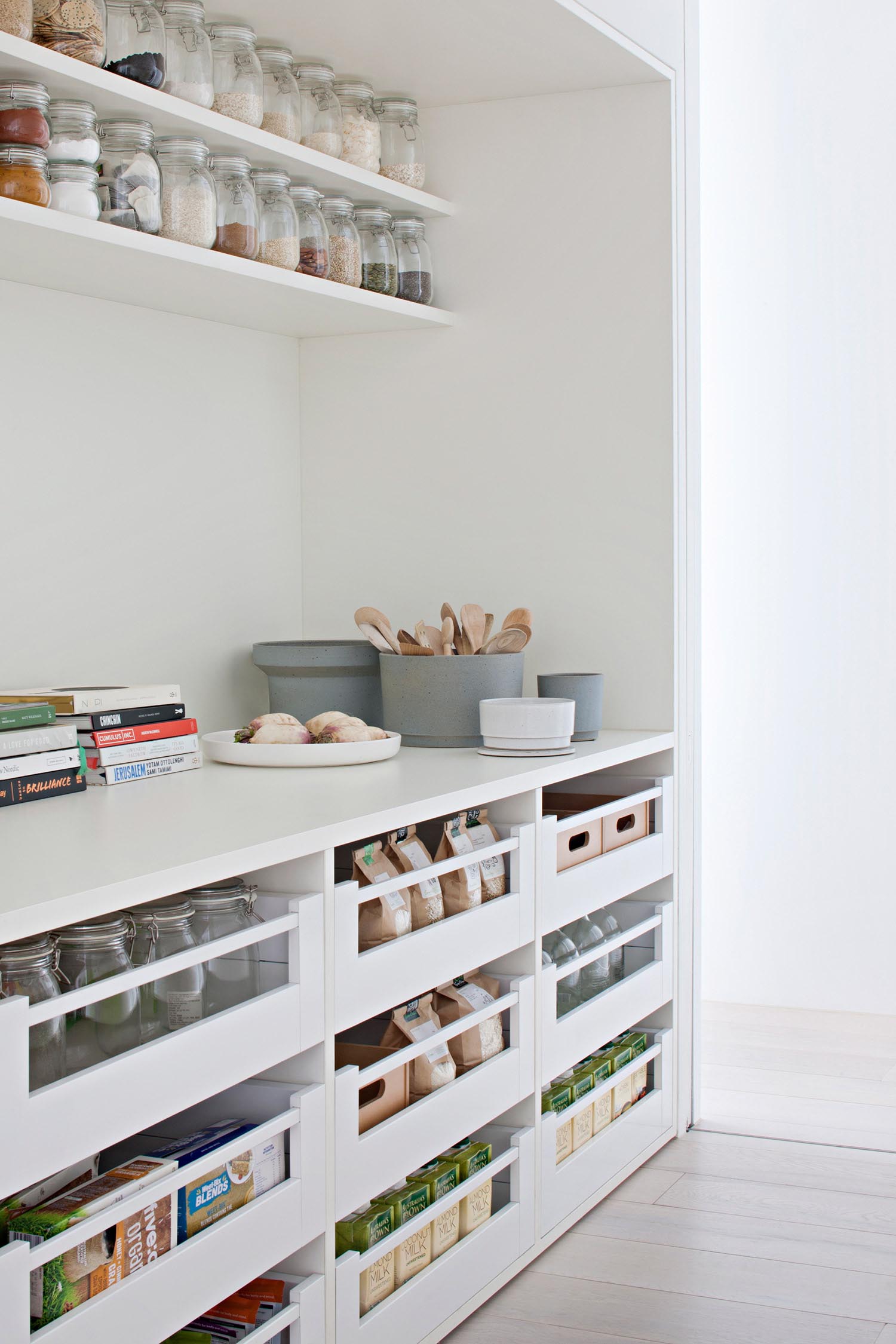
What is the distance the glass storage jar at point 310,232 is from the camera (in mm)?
2324

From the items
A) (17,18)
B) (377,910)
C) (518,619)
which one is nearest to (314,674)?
(518,619)

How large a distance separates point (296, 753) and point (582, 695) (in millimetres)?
559

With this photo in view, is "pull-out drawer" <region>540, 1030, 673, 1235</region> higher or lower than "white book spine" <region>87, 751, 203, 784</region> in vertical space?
lower

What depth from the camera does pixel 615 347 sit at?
8.45 feet

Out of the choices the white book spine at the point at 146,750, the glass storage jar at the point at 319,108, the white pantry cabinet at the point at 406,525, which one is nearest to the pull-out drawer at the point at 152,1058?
the white pantry cabinet at the point at 406,525

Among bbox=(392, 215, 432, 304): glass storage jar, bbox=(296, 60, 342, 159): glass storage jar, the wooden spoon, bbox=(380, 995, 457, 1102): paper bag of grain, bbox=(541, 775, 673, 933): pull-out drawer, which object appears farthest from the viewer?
bbox=(392, 215, 432, 304): glass storage jar

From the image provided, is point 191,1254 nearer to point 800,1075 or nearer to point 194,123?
point 194,123

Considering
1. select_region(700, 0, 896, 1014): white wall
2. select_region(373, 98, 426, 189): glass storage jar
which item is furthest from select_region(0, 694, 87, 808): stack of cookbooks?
select_region(700, 0, 896, 1014): white wall

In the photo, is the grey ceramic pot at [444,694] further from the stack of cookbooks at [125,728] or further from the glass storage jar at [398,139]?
the glass storage jar at [398,139]

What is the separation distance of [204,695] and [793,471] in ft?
5.33

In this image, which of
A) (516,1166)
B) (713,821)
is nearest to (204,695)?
(516,1166)

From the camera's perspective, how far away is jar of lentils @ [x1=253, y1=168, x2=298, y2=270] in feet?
7.36

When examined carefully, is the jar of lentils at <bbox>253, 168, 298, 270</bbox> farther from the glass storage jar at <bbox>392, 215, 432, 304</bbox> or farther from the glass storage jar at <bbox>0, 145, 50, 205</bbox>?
the glass storage jar at <bbox>0, 145, 50, 205</bbox>

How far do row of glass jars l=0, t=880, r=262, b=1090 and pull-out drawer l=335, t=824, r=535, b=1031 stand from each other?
0.11m
